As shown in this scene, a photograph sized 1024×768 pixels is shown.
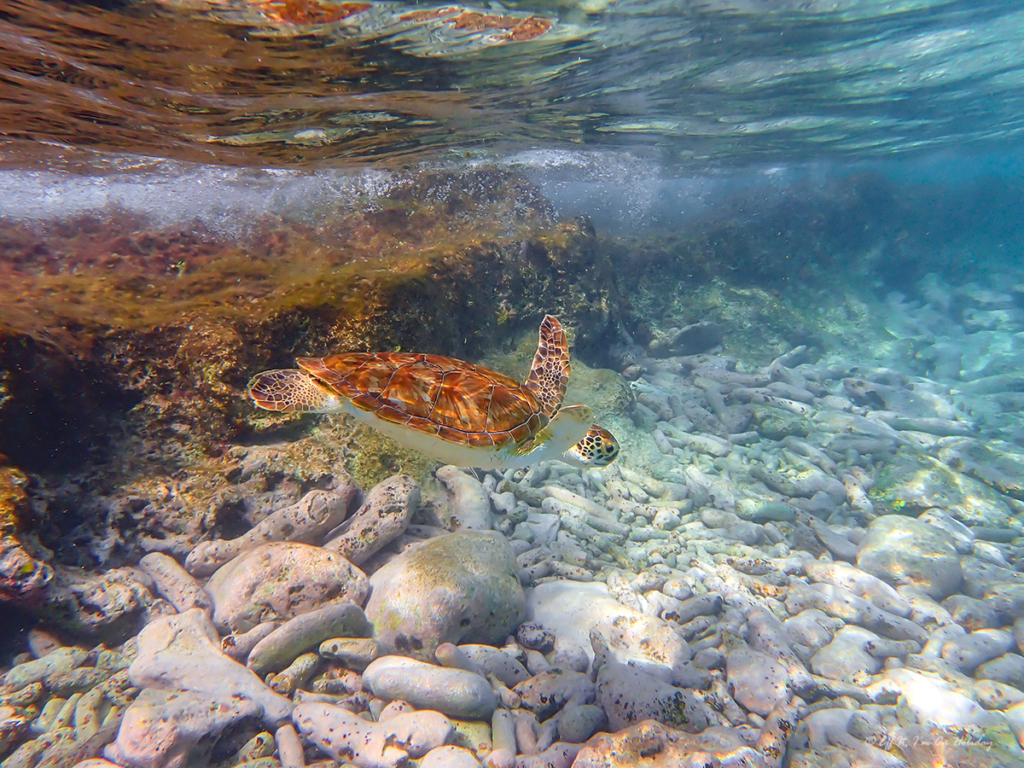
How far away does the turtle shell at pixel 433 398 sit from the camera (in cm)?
400

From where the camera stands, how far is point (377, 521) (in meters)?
4.29

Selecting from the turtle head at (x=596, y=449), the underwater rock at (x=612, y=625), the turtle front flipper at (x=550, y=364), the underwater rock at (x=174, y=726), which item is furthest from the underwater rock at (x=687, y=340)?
the underwater rock at (x=174, y=726)

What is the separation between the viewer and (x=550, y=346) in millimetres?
5551

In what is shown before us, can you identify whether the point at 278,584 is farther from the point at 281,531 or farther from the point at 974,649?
the point at 974,649

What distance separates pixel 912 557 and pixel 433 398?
19.8 ft

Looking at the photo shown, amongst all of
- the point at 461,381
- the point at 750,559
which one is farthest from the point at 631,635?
the point at 461,381

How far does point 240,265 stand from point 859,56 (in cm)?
1587

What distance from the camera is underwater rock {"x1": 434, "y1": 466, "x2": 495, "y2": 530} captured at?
4.80 m

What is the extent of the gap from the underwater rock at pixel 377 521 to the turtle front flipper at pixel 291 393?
99 centimetres

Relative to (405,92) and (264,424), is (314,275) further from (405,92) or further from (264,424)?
(405,92)

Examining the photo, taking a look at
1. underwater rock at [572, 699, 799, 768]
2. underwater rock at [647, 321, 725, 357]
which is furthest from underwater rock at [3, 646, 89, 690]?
underwater rock at [647, 321, 725, 357]

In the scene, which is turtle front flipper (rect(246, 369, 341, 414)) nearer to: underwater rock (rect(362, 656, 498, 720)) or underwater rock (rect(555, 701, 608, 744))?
underwater rock (rect(362, 656, 498, 720))

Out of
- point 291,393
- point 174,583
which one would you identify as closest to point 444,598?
point 291,393

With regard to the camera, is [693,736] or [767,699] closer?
[693,736]
